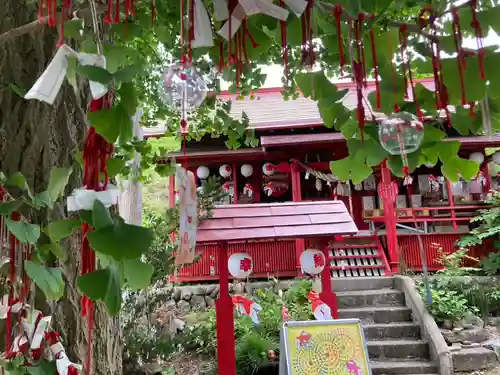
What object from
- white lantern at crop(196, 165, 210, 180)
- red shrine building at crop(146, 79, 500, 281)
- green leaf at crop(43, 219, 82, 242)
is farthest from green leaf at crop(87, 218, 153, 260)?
white lantern at crop(196, 165, 210, 180)

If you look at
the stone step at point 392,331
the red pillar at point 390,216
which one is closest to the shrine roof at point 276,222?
the stone step at point 392,331

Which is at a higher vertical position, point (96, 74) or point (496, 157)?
point (496, 157)

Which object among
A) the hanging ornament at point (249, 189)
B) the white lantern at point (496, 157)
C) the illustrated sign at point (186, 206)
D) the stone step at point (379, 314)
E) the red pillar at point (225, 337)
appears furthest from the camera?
the hanging ornament at point (249, 189)

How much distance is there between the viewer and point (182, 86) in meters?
1.32

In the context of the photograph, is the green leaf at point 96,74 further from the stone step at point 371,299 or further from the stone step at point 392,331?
the stone step at point 371,299

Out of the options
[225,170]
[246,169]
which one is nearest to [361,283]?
[246,169]

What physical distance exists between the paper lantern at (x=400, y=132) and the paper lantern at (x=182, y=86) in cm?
56

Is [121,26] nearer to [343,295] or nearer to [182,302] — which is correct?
[343,295]

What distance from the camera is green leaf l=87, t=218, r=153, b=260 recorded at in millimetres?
482

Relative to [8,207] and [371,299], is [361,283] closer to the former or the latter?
[371,299]

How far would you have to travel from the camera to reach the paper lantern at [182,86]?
1258mm

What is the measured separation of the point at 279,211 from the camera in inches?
202

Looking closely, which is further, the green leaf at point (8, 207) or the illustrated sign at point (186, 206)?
the illustrated sign at point (186, 206)

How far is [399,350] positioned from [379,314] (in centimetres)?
73
